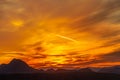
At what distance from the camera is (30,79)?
649 feet

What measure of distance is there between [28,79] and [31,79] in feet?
12.8

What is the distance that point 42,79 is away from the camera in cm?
19800

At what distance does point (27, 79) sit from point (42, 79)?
11996mm

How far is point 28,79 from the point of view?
655 ft

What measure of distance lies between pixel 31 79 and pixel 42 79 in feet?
28.4

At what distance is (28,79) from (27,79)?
1.31m

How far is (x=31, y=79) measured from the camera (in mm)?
197000

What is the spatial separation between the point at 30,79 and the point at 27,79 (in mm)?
2590

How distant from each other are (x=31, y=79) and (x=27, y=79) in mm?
3749

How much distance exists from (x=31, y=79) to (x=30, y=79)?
126 centimetres

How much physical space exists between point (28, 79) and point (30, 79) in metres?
2.63

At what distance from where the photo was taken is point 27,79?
198625 millimetres
